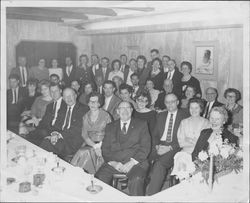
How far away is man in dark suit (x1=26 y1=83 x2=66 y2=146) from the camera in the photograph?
175 inches

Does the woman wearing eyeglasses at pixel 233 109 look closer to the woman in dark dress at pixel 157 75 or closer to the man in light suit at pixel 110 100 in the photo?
the woman in dark dress at pixel 157 75

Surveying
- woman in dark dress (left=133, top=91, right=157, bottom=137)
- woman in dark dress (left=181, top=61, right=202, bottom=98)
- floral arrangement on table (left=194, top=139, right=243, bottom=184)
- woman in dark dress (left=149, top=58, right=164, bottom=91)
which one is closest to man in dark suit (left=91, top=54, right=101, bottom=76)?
woman in dark dress (left=149, top=58, right=164, bottom=91)

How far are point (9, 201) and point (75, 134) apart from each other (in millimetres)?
1918

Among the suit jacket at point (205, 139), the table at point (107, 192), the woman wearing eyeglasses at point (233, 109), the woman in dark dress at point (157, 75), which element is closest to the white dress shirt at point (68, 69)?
the woman in dark dress at point (157, 75)

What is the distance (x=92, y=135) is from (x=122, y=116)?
2.28 ft

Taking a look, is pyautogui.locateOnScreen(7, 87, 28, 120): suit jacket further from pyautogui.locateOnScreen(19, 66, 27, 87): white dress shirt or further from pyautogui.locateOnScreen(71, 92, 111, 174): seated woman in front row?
pyautogui.locateOnScreen(71, 92, 111, 174): seated woman in front row

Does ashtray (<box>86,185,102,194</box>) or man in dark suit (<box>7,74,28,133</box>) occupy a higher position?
man in dark suit (<box>7,74,28,133</box>)

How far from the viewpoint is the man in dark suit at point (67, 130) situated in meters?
4.12

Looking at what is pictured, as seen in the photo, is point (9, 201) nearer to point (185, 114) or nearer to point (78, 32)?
point (185, 114)

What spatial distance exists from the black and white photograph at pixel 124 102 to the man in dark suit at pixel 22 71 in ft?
0.05

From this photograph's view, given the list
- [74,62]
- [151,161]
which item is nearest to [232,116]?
[151,161]

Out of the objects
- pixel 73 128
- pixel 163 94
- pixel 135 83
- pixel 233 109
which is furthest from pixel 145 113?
pixel 135 83

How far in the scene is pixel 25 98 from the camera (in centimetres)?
495

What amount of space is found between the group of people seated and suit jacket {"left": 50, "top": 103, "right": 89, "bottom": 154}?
0.04 feet
